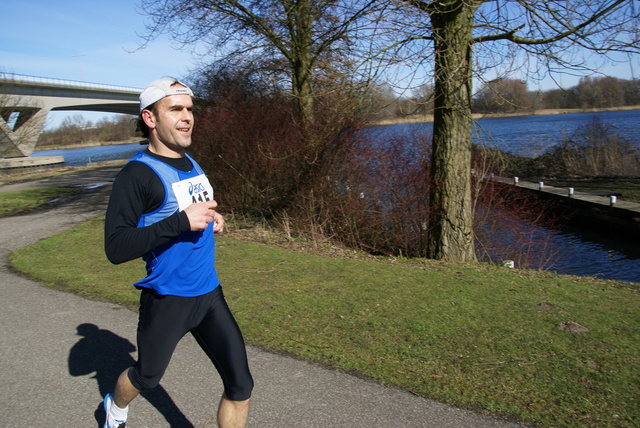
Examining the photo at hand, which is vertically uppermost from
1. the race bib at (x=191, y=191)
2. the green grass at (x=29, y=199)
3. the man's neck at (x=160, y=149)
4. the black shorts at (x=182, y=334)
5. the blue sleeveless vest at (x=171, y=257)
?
the man's neck at (x=160, y=149)

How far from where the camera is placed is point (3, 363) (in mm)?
4434

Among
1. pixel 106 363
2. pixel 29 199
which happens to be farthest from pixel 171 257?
pixel 29 199

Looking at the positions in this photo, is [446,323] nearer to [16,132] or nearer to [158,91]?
[158,91]

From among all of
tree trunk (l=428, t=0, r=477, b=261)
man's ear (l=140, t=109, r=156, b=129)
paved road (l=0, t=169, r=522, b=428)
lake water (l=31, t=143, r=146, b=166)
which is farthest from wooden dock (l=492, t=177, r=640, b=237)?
lake water (l=31, t=143, r=146, b=166)

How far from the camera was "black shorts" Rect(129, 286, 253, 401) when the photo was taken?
9.00 ft

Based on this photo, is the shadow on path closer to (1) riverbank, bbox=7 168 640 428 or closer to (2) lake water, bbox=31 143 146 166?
(1) riverbank, bbox=7 168 640 428

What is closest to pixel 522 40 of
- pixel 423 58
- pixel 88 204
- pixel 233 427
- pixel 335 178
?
pixel 423 58

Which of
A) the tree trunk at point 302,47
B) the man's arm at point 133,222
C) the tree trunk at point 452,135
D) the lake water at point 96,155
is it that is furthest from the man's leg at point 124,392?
the lake water at point 96,155

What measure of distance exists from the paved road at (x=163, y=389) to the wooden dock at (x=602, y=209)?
1373 centimetres

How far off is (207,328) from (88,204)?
47.4ft

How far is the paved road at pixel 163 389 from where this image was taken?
3.40 m

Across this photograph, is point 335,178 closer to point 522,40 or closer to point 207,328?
point 522,40

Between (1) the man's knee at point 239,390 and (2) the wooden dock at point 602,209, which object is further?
(2) the wooden dock at point 602,209

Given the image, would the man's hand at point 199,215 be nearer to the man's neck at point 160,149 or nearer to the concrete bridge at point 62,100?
the man's neck at point 160,149
